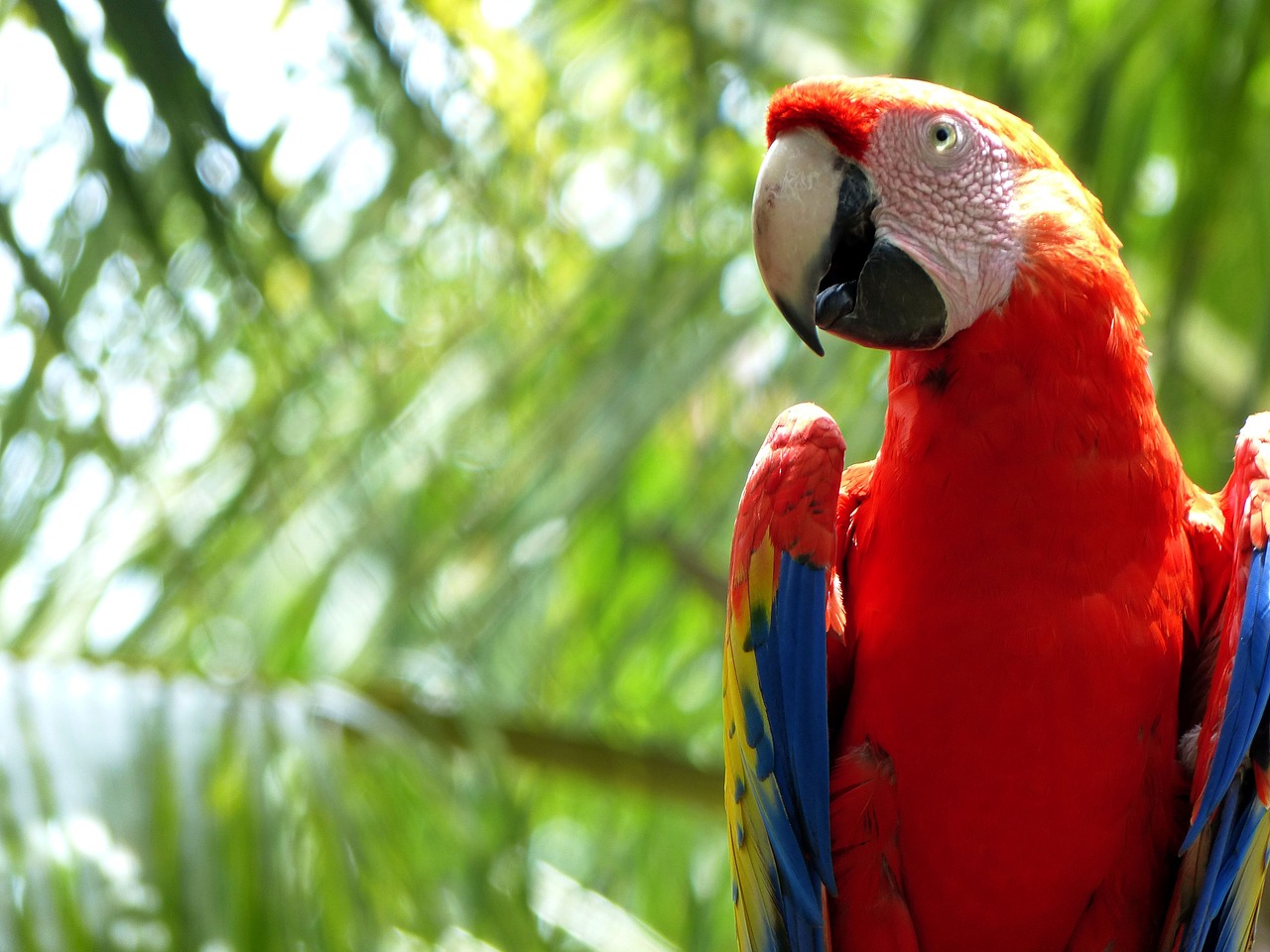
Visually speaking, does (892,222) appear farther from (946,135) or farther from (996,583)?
(996,583)

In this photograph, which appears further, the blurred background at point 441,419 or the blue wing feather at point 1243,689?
the blurred background at point 441,419

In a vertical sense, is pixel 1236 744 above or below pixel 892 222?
below

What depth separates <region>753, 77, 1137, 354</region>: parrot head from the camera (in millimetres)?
844

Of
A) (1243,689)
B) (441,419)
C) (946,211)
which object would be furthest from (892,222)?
(441,419)

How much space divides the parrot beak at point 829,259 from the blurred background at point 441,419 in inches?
10.6

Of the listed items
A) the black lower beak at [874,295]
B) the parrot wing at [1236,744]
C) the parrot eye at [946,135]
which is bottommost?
the parrot wing at [1236,744]

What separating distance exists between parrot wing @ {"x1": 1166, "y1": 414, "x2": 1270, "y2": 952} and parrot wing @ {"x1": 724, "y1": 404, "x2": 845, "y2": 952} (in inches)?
10.1

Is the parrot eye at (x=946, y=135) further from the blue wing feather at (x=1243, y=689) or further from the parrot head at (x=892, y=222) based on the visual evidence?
the blue wing feather at (x=1243, y=689)

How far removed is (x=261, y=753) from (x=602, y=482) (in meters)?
0.58

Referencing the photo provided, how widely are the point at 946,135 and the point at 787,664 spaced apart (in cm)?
40

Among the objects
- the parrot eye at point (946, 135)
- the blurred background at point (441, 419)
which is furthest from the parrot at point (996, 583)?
the blurred background at point (441, 419)

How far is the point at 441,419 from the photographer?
1729 millimetres

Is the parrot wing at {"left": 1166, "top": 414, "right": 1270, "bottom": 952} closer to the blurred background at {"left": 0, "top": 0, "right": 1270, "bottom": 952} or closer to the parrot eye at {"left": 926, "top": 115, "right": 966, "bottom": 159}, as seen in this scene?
the parrot eye at {"left": 926, "top": 115, "right": 966, "bottom": 159}

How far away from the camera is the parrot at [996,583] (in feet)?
2.77
